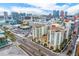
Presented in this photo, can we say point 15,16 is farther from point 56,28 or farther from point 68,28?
point 68,28

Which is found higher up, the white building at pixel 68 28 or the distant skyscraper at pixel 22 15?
the distant skyscraper at pixel 22 15

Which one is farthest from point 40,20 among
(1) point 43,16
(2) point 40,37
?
(2) point 40,37

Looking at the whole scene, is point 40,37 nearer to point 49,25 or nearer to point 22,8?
point 49,25

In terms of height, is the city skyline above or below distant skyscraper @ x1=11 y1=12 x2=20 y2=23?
above

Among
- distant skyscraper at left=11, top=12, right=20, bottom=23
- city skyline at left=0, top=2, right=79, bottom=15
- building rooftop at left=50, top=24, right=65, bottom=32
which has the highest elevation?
city skyline at left=0, top=2, right=79, bottom=15

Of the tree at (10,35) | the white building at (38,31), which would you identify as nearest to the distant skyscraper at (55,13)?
the white building at (38,31)

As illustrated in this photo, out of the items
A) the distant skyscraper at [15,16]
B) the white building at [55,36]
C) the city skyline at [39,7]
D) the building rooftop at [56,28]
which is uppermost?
the city skyline at [39,7]

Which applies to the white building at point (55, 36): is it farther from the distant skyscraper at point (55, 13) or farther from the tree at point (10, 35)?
the tree at point (10, 35)

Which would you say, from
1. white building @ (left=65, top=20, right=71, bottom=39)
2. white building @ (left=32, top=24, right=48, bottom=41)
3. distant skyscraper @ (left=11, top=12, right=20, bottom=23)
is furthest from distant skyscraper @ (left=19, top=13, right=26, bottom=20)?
white building @ (left=65, top=20, right=71, bottom=39)

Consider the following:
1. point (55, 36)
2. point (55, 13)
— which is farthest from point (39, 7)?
point (55, 36)

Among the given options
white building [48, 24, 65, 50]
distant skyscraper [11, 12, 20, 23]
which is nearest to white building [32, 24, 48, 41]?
white building [48, 24, 65, 50]

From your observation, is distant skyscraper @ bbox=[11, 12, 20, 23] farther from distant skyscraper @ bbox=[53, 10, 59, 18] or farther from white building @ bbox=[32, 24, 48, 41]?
distant skyscraper @ bbox=[53, 10, 59, 18]
